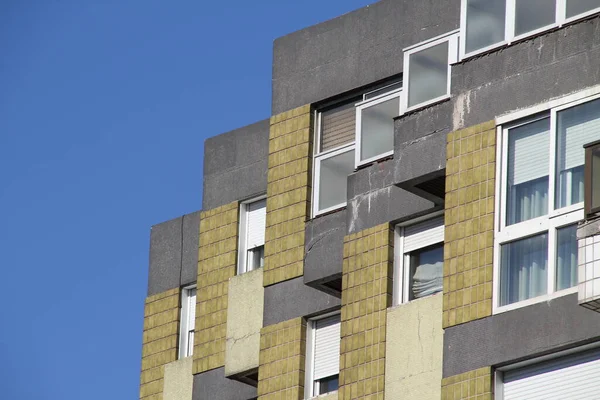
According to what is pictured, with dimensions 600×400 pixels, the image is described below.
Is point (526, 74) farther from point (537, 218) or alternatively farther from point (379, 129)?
point (379, 129)

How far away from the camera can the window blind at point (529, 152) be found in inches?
1147

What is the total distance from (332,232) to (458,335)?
17.3 feet

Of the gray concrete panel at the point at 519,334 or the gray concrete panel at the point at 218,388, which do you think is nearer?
the gray concrete panel at the point at 519,334

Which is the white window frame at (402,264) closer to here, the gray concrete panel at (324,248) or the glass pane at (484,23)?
the gray concrete panel at (324,248)

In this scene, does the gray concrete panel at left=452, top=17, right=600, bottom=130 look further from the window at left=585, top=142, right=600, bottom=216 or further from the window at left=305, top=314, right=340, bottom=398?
the window at left=305, top=314, right=340, bottom=398

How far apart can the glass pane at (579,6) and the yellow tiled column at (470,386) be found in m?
5.48

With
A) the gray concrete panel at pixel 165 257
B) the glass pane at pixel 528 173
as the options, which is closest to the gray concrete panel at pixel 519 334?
the glass pane at pixel 528 173

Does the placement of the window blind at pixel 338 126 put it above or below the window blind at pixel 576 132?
above

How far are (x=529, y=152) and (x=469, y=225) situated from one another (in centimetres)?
143

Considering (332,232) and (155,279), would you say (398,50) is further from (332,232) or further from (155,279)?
(155,279)

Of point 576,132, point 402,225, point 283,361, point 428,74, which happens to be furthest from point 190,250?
point 576,132

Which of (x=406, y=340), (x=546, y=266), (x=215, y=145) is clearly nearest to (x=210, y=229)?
(x=215, y=145)

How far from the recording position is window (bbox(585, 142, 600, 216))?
90.2 ft

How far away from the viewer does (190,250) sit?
1582 inches
